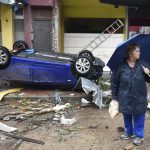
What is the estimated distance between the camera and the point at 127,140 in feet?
25.1

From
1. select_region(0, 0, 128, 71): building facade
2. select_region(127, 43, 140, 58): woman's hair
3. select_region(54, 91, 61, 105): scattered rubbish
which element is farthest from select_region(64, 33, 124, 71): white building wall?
select_region(127, 43, 140, 58): woman's hair

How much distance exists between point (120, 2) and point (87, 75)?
9.16ft

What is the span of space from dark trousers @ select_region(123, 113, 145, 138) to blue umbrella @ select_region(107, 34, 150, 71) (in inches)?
35.7

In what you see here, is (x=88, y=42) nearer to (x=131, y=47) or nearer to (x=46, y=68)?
(x=46, y=68)

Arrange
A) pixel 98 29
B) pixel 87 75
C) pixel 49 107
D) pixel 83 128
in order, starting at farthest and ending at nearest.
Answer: pixel 98 29 < pixel 87 75 < pixel 49 107 < pixel 83 128

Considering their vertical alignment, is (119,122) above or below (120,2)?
below

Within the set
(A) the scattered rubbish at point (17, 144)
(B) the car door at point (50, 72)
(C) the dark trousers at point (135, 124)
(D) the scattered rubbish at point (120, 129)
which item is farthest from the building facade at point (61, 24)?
(C) the dark trousers at point (135, 124)

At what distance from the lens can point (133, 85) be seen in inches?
280

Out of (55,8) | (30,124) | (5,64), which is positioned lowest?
(30,124)

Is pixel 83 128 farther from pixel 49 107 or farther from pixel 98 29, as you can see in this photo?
pixel 98 29

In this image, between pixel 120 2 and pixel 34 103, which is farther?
pixel 34 103

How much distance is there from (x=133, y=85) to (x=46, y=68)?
525 cm

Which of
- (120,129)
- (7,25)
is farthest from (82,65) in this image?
(7,25)

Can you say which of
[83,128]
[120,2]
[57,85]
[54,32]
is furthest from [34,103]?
[54,32]
